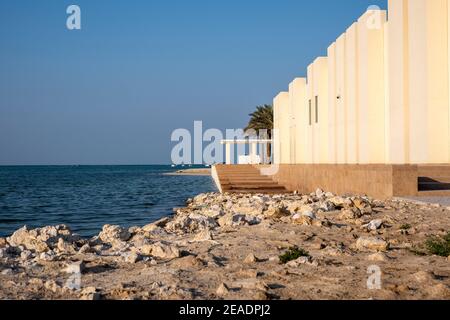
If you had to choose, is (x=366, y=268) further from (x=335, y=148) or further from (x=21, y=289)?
(x=335, y=148)

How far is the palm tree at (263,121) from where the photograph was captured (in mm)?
61312

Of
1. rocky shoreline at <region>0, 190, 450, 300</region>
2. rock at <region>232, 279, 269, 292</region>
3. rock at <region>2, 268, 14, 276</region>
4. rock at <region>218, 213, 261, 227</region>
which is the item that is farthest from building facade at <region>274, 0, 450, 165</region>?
rock at <region>2, 268, 14, 276</region>

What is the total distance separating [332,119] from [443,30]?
8.92 meters

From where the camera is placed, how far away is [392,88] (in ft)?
68.0

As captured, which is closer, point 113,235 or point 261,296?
point 261,296

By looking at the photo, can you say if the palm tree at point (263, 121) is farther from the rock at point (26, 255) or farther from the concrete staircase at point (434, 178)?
Answer: the rock at point (26, 255)

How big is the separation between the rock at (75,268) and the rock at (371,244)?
3.55 metres

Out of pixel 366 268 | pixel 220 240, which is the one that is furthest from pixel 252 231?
pixel 366 268

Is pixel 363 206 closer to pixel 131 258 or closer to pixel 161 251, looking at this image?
pixel 161 251

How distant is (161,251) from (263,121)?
55726mm

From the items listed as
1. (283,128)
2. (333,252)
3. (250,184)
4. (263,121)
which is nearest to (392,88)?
(250,184)

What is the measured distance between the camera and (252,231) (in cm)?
927

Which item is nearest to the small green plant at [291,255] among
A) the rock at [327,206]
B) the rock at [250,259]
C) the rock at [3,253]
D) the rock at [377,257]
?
the rock at [250,259]

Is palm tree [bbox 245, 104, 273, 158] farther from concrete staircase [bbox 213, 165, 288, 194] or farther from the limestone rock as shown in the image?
the limestone rock
